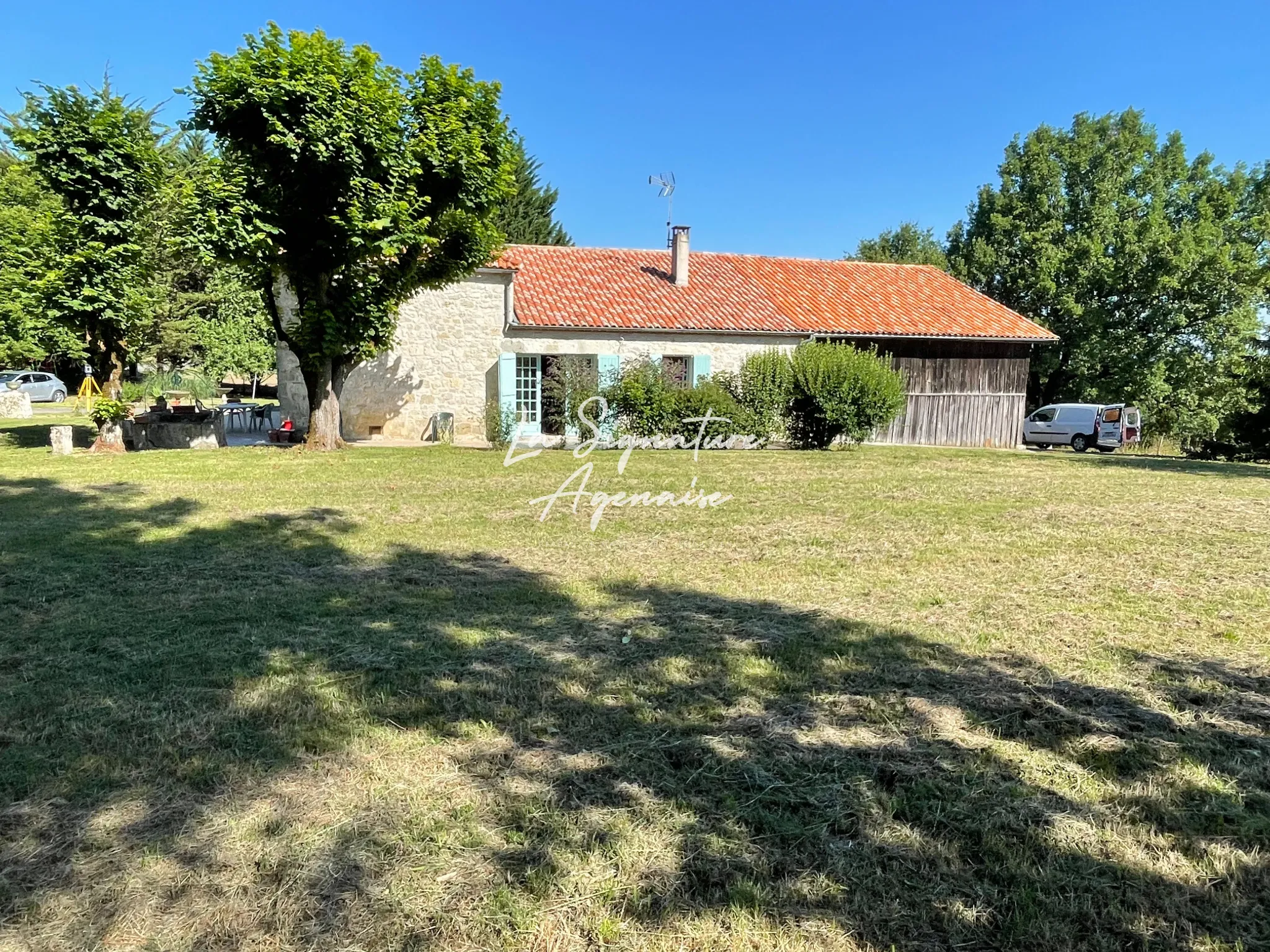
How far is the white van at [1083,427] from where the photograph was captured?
22047mm

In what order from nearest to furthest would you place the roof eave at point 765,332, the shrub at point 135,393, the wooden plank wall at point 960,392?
the roof eave at point 765,332 < the wooden plank wall at point 960,392 < the shrub at point 135,393

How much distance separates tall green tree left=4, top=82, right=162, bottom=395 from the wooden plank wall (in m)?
16.9

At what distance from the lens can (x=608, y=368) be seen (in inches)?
648

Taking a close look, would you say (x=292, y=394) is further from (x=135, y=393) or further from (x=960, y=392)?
(x=960, y=392)

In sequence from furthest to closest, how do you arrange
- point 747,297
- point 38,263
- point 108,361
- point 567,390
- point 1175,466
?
point 747,297 → point 567,390 → point 1175,466 → point 108,361 → point 38,263

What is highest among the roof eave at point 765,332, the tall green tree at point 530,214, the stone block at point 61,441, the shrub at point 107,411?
the tall green tree at point 530,214

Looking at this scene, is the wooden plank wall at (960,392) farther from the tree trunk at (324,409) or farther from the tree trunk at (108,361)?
the tree trunk at (108,361)

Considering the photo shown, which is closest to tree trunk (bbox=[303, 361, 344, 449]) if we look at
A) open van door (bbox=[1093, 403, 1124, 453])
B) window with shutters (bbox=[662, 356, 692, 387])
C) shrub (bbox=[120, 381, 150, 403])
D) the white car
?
window with shutters (bbox=[662, 356, 692, 387])

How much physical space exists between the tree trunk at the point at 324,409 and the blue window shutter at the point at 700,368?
25.4 feet

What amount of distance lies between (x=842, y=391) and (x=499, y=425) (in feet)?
24.4

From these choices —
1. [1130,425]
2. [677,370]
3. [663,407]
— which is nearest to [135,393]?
[677,370]

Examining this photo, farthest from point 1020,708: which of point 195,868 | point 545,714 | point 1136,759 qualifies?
point 195,868

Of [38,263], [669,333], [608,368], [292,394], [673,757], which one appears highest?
[38,263]

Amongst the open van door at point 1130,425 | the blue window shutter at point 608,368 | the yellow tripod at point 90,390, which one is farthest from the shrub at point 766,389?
the yellow tripod at point 90,390
